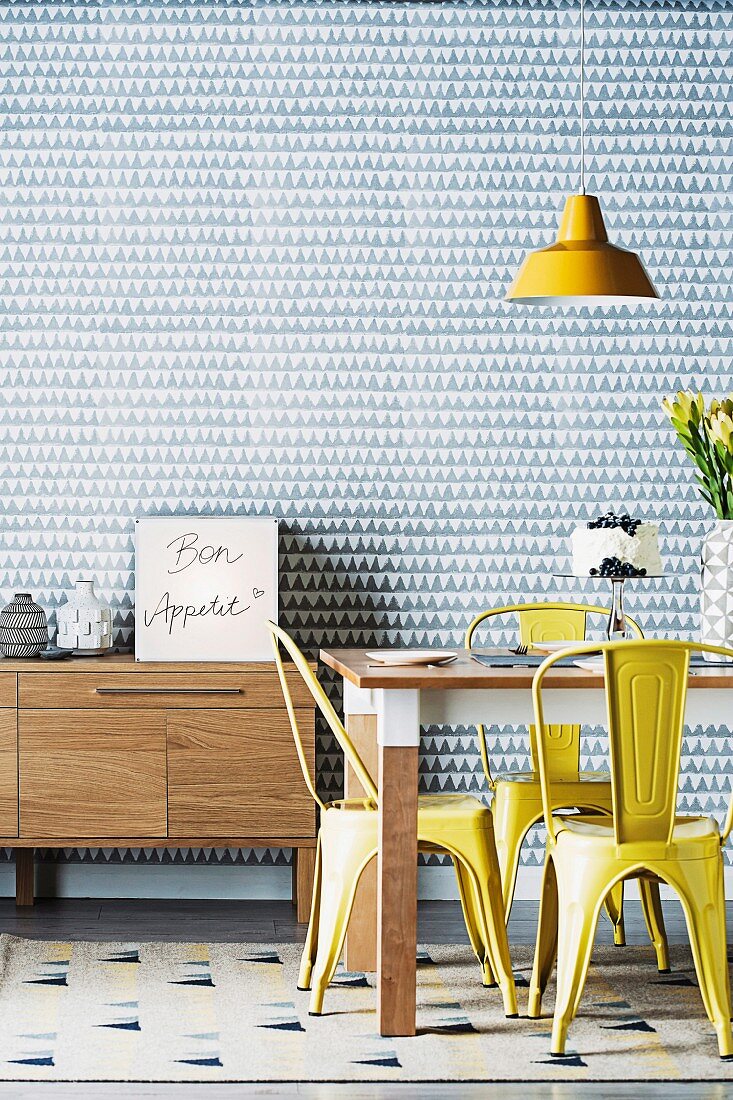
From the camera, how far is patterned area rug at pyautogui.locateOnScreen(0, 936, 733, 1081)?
2.68 m

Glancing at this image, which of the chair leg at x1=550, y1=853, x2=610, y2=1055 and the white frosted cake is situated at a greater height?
the white frosted cake

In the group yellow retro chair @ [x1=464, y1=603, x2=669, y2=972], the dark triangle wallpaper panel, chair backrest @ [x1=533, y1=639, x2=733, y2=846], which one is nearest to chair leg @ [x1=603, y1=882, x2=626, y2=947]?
yellow retro chair @ [x1=464, y1=603, x2=669, y2=972]

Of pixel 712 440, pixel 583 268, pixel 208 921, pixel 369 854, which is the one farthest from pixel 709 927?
pixel 208 921

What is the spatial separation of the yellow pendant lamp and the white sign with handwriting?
1.36 meters

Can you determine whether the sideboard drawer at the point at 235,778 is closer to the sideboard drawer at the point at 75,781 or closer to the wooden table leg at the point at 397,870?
the sideboard drawer at the point at 75,781

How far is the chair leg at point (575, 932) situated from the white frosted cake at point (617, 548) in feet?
2.38

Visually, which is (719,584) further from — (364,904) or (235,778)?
(235,778)

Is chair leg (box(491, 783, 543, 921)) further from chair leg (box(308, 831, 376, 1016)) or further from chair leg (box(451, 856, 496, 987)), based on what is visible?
chair leg (box(308, 831, 376, 1016))

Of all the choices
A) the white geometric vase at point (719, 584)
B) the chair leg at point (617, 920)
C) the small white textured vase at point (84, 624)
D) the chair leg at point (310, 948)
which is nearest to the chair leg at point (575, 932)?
the chair leg at point (310, 948)

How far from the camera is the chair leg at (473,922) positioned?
126 inches

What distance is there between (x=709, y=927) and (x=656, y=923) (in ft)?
2.50

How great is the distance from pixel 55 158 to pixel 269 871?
241 cm

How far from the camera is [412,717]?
110 inches

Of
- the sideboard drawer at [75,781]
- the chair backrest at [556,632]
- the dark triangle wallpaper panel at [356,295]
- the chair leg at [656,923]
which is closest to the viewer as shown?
the chair leg at [656,923]
